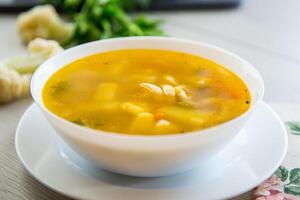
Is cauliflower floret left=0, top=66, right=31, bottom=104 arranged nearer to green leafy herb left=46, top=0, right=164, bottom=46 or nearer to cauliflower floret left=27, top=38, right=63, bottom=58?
Answer: cauliflower floret left=27, top=38, right=63, bottom=58

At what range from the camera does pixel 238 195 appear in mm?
1430

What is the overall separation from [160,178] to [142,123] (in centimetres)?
16

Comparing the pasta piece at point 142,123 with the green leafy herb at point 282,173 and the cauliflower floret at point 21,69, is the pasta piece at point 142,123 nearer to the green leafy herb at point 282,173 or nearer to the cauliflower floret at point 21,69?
the green leafy herb at point 282,173

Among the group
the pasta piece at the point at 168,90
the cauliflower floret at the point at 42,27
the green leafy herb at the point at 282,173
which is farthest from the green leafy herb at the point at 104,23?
the green leafy herb at the point at 282,173

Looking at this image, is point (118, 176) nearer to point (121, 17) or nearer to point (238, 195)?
point (238, 195)

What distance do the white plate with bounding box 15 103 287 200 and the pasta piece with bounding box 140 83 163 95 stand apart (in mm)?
276

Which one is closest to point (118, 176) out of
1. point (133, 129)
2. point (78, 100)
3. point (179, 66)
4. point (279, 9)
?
point (133, 129)

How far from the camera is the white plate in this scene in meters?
1.30

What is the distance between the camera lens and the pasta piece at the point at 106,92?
1563 mm

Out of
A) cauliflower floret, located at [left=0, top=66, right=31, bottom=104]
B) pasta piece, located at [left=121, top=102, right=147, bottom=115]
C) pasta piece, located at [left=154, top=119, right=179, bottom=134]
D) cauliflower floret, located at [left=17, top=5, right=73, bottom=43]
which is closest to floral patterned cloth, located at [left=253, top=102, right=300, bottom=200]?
pasta piece, located at [left=154, top=119, right=179, bottom=134]

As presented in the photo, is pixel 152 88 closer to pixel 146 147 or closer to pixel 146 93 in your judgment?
pixel 146 93

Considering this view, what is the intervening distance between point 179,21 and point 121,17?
419 millimetres

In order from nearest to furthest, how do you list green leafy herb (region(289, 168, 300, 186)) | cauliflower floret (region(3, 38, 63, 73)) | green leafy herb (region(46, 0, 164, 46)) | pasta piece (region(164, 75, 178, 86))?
green leafy herb (region(289, 168, 300, 186)) → pasta piece (region(164, 75, 178, 86)) → cauliflower floret (region(3, 38, 63, 73)) → green leafy herb (region(46, 0, 164, 46))

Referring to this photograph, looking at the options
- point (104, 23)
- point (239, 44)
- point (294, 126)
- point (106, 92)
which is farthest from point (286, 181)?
point (104, 23)
